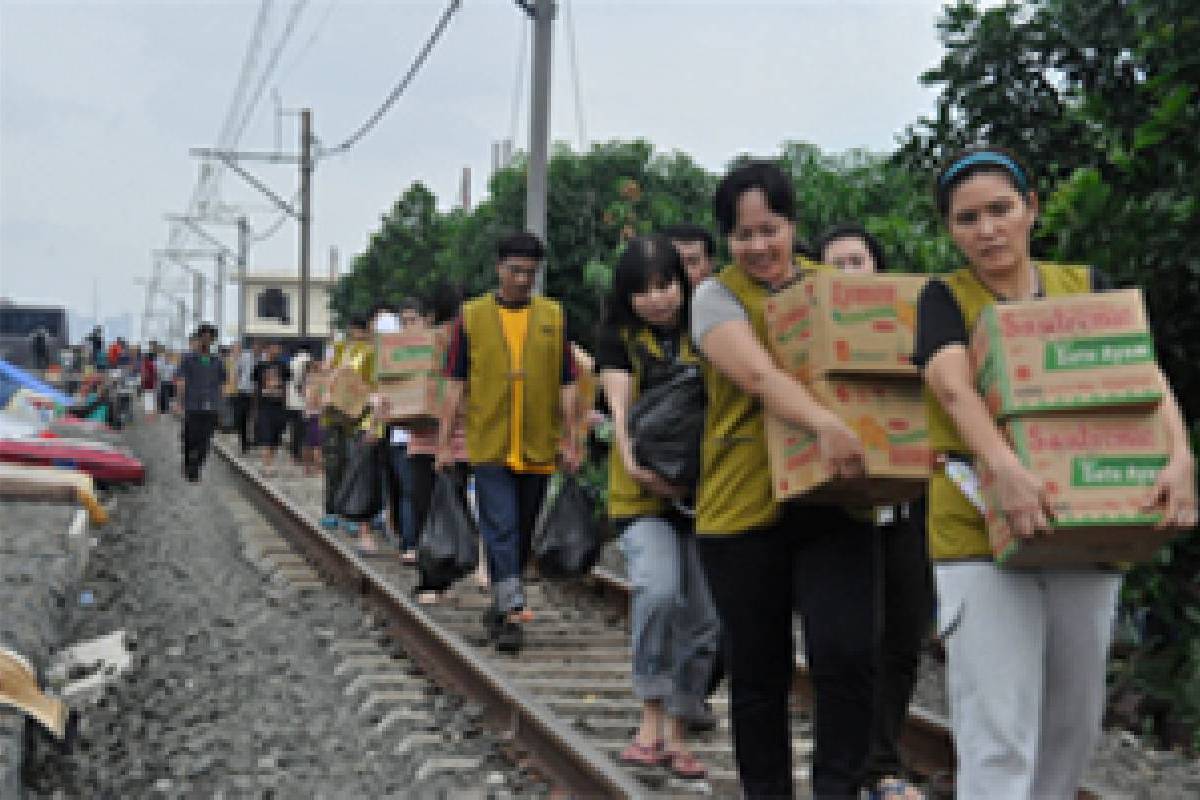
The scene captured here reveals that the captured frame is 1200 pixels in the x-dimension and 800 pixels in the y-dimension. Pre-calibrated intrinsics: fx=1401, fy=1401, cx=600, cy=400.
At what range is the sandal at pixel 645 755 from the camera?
518 centimetres

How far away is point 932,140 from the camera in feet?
26.6

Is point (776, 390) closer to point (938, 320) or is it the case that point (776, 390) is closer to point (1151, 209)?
point (938, 320)

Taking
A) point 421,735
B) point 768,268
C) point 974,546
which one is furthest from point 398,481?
point 974,546

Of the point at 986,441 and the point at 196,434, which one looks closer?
the point at 986,441

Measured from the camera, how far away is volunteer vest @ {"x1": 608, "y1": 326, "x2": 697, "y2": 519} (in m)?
4.96

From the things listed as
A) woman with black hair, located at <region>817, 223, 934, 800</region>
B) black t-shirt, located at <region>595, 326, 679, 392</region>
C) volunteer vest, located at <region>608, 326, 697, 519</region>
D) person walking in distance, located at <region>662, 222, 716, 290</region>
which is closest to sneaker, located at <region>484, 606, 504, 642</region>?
volunteer vest, located at <region>608, 326, 697, 519</region>

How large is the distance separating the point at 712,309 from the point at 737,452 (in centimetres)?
39

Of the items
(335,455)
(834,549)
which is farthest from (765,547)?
(335,455)

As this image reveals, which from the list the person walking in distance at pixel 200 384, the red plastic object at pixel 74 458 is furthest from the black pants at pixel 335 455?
the person walking in distance at pixel 200 384

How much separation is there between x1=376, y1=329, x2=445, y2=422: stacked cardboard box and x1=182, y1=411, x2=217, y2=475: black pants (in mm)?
8501

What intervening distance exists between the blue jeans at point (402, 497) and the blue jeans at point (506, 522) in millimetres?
2580

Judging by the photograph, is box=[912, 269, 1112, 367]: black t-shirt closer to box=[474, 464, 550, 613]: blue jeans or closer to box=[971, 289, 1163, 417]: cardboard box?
box=[971, 289, 1163, 417]: cardboard box

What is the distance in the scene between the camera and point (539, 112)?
46.0 ft

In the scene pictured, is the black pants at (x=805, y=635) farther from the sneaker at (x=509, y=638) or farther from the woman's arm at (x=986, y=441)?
the sneaker at (x=509, y=638)
